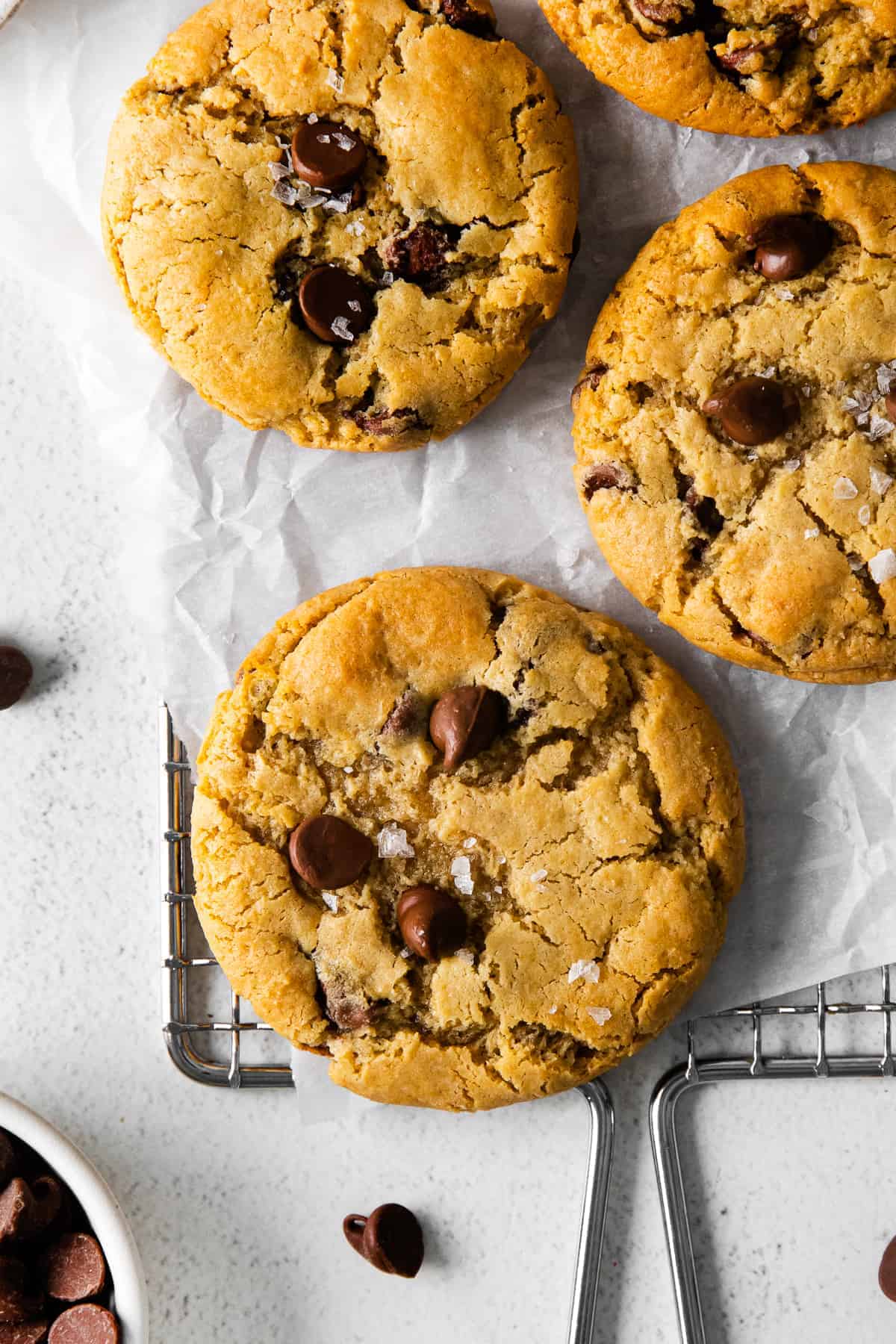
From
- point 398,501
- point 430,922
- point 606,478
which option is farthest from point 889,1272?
point 398,501

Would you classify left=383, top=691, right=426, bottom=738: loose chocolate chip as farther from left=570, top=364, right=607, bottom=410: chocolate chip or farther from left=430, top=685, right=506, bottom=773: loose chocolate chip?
left=570, top=364, right=607, bottom=410: chocolate chip

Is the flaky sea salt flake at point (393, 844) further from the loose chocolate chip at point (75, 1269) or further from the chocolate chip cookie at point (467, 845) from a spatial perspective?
the loose chocolate chip at point (75, 1269)

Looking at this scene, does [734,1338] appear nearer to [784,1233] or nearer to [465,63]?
[784,1233]

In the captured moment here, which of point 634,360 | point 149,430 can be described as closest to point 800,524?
point 634,360

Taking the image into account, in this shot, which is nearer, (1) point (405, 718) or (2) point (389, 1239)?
(1) point (405, 718)

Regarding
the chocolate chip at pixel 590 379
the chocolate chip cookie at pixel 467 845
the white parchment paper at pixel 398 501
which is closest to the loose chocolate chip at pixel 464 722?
the chocolate chip cookie at pixel 467 845

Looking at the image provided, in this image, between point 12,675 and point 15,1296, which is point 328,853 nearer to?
point 12,675
